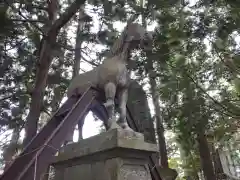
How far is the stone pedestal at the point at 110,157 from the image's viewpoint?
89.0 inches

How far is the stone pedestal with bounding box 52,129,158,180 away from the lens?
7.42ft

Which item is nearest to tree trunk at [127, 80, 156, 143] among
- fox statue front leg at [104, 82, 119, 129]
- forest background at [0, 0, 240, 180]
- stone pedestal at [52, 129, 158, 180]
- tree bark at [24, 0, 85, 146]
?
forest background at [0, 0, 240, 180]

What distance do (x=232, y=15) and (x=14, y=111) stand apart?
5.02 metres

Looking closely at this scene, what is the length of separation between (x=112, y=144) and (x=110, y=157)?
0.16 meters

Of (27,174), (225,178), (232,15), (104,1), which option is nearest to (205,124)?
(232,15)

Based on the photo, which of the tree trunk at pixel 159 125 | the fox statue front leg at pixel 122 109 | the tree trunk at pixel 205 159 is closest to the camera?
the fox statue front leg at pixel 122 109

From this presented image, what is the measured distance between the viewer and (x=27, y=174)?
2.36 meters

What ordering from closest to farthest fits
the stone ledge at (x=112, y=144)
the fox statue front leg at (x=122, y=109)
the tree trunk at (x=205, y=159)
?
1. the stone ledge at (x=112, y=144)
2. the fox statue front leg at (x=122, y=109)
3. the tree trunk at (x=205, y=159)

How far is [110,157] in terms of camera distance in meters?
2.32

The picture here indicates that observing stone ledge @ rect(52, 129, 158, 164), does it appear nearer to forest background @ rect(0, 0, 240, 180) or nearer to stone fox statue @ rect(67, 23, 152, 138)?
stone fox statue @ rect(67, 23, 152, 138)

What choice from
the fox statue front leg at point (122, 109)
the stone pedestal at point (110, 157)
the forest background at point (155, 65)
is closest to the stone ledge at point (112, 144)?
the stone pedestal at point (110, 157)

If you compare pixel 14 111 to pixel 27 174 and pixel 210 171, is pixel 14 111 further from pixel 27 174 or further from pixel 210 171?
pixel 210 171

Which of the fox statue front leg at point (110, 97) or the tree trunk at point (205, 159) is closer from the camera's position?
the fox statue front leg at point (110, 97)

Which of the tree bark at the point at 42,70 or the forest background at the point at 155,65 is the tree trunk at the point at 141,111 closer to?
the forest background at the point at 155,65
